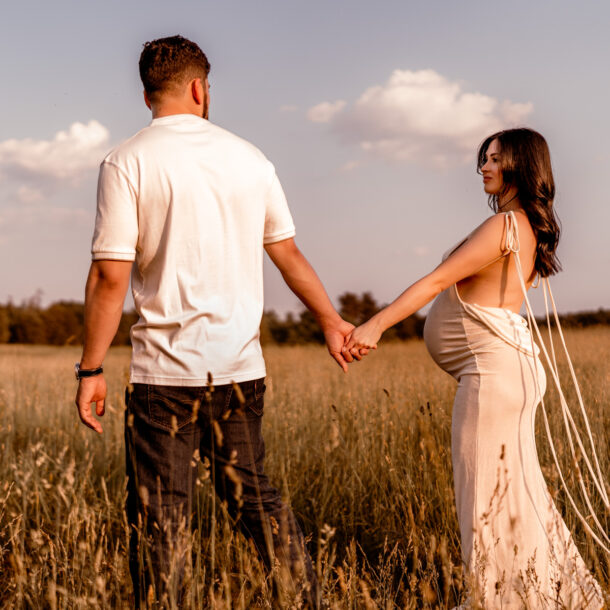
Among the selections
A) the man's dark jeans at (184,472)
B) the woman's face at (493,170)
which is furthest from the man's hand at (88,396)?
the woman's face at (493,170)

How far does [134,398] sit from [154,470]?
0.88ft

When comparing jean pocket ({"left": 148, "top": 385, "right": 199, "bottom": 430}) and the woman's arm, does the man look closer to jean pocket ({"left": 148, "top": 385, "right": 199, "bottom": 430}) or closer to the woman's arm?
jean pocket ({"left": 148, "top": 385, "right": 199, "bottom": 430})

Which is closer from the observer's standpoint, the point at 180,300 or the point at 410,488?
the point at 180,300

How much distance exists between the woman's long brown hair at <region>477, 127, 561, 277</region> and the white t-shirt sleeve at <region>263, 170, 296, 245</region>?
977 mm

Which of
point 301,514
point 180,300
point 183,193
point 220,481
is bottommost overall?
point 301,514

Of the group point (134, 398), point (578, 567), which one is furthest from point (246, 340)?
point (578, 567)

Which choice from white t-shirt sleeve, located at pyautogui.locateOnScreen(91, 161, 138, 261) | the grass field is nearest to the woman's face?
the grass field

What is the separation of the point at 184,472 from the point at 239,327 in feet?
1.84

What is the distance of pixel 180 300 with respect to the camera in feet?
7.22

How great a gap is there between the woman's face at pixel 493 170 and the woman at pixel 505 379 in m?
0.03

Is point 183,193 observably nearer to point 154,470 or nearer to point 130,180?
point 130,180

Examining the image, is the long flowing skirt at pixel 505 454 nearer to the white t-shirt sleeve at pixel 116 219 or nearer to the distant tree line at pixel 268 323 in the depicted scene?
the white t-shirt sleeve at pixel 116 219

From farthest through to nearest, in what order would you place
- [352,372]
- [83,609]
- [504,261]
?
[352,372]
[504,261]
[83,609]

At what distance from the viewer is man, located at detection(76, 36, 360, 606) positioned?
217 centimetres
